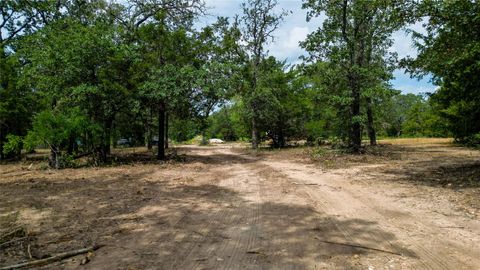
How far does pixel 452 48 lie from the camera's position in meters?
10.9

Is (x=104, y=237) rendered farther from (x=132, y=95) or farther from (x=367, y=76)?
(x=367, y=76)

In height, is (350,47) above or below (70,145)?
above

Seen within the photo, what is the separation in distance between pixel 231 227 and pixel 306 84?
25386 millimetres

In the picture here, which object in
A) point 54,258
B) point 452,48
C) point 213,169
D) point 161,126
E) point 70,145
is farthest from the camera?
point 161,126

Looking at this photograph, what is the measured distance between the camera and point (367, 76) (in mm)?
19234

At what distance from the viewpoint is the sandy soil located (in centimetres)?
473

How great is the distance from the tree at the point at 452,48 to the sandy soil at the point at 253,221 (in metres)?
2.75

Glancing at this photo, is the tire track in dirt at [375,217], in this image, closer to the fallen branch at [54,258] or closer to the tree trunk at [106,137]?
the fallen branch at [54,258]

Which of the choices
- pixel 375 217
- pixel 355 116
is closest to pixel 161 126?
pixel 355 116

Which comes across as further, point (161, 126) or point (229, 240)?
point (161, 126)

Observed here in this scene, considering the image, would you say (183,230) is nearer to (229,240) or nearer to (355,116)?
(229,240)

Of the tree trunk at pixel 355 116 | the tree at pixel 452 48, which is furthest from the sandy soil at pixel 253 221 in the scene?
the tree trunk at pixel 355 116

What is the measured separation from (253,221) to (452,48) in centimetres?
813

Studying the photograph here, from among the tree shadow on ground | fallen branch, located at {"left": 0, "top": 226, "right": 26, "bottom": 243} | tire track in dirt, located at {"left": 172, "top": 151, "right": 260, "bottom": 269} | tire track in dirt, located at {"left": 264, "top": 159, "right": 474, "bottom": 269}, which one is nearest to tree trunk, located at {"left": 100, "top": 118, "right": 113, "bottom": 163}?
the tree shadow on ground
